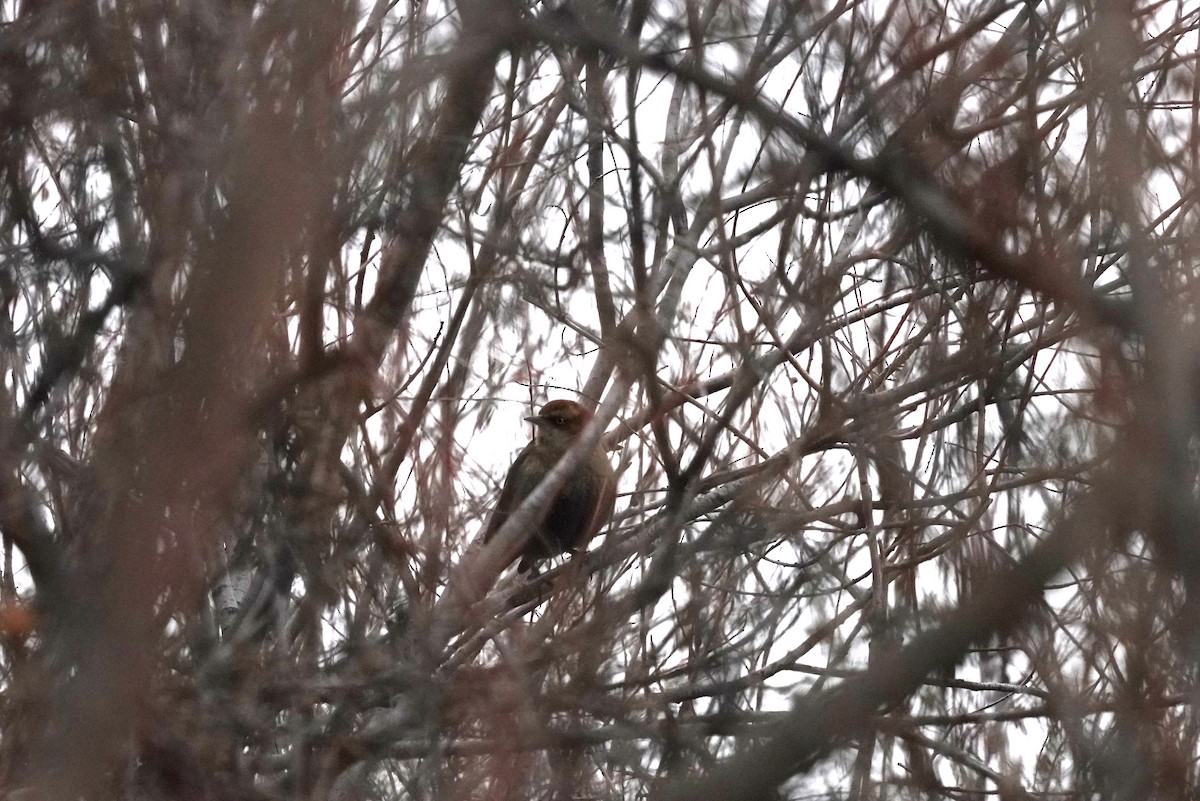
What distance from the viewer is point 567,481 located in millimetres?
6066

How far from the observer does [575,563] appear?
4.40 metres

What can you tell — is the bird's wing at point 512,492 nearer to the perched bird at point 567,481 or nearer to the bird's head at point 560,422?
the perched bird at point 567,481

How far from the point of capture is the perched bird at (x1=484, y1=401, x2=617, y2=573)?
6.12 meters

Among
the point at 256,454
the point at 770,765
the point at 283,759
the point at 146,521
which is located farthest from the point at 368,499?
the point at 770,765

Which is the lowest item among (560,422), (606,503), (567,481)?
(606,503)

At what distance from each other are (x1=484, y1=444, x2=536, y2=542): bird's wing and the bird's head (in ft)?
0.99

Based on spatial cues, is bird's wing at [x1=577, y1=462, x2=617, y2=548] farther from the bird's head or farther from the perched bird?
the bird's head

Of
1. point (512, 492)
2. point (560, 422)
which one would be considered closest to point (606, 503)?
point (512, 492)

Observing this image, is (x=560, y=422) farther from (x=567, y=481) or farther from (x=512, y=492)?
(x=512, y=492)

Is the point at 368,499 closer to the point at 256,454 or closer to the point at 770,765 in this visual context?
the point at 256,454

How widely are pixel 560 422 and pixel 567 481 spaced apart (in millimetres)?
915

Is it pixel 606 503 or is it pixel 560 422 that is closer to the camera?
pixel 606 503

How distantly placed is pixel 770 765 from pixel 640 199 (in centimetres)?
247

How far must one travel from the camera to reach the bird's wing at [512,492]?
5.31m
